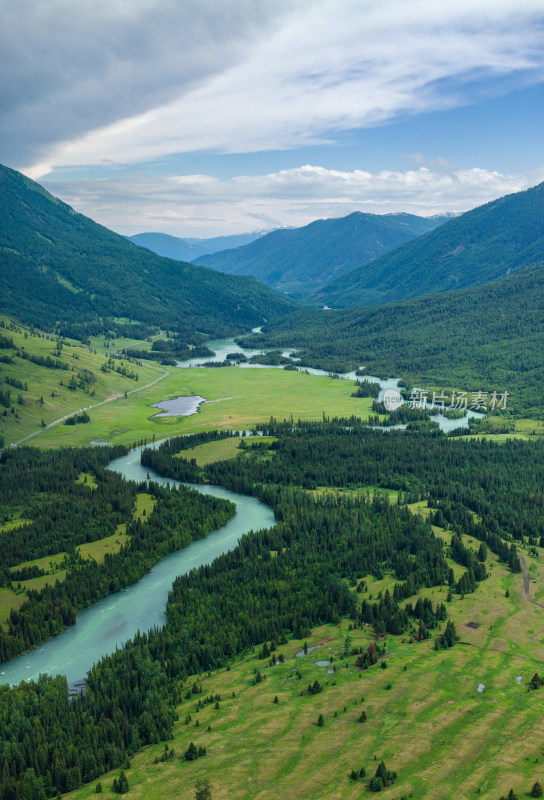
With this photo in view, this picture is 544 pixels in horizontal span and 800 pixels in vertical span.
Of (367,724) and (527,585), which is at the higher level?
(527,585)

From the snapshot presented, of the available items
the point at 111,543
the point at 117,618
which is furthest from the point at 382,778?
the point at 111,543

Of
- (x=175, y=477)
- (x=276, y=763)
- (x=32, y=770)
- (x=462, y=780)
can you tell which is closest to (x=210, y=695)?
(x=276, y=763)

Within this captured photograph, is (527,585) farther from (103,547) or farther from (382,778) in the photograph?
(103,547)

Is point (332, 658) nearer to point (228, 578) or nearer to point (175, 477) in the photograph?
point (228, 578)

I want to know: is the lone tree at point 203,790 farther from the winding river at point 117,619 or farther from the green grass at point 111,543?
the green grass at point 111,543

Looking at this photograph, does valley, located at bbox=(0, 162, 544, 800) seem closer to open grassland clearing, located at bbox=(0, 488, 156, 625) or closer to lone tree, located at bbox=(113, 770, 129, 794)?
lone tree, located at bbox=(113, 770, 129, 794)

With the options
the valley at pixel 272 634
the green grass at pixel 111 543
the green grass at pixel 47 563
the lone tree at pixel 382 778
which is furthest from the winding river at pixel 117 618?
the lone tree at pixel 382 778
